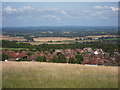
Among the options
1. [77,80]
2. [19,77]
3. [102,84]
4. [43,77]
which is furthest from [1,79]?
[102,84]

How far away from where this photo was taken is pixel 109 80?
5121 millimetres

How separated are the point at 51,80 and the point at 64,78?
1.26 feet

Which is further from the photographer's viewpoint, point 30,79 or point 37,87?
point 30,79

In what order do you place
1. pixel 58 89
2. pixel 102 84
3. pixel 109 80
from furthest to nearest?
pixel 109 80 < pixel 102 84 < pixel 58 89

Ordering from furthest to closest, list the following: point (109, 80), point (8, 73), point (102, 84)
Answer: point (8, 73)
point (109, 80)
point (102, 84)

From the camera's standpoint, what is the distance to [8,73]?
563cm

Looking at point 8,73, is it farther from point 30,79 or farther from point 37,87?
point 37,87

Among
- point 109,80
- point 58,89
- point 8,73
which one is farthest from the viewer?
point 8,73

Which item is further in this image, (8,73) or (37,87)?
(8,73)

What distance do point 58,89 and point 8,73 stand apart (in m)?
1.85

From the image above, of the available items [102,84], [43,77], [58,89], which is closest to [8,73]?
[43,77]

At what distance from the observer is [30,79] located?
16.6 ft

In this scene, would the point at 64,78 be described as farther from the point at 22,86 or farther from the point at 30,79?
the point at 22,86

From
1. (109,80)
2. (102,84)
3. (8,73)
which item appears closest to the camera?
(102,84)
